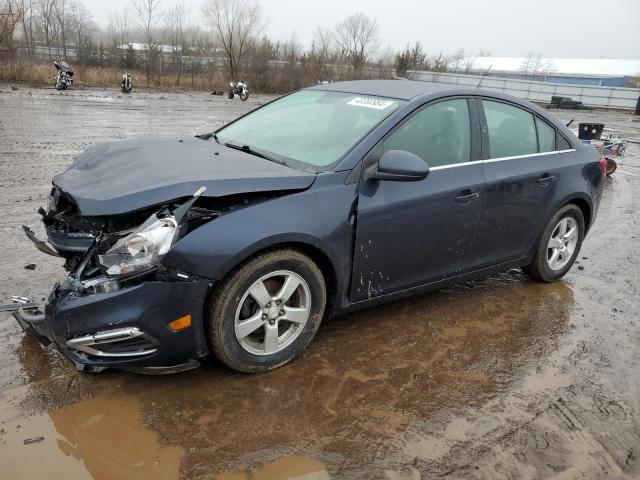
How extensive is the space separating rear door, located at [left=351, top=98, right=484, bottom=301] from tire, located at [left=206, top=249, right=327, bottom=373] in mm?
376

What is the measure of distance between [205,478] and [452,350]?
199cm

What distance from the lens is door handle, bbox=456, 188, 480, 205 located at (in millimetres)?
3900

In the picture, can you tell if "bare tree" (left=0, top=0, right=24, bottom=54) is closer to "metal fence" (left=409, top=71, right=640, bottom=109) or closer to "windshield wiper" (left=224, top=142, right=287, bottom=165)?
"metal fence" (left=409, top=71, right=640, bottom=109)

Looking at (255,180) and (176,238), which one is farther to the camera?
(255,180)

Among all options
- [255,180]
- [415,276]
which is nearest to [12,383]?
[255,180]

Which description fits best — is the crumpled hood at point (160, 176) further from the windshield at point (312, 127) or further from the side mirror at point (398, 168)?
the side mirror at point (398, 168)

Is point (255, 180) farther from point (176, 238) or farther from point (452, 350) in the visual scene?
point (452, 350)

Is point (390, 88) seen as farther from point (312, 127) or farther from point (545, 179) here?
point (545, 179)

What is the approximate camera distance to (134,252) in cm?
284

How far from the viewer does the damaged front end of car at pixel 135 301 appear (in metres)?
2.77

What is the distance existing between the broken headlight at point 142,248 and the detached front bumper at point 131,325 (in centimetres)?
12

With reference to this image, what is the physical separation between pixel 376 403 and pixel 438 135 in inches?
77.7

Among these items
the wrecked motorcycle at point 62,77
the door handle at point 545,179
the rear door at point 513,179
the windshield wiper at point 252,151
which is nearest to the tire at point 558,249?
the rear door at point 513,179

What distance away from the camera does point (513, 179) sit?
4.26 m
